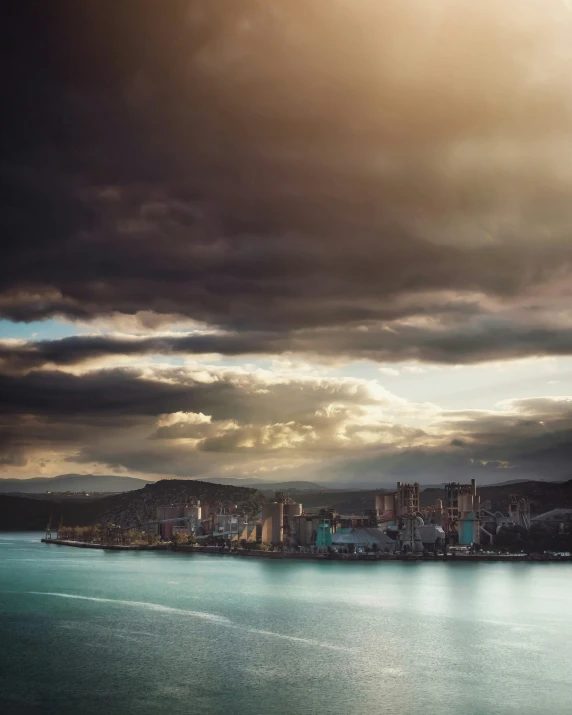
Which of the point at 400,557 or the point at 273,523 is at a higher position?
the point at 273,523

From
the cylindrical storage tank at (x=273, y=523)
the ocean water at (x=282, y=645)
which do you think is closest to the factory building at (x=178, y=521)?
the cylindrical storage tank at (x=273, y=523)

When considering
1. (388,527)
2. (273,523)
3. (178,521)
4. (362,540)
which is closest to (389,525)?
(388,527)

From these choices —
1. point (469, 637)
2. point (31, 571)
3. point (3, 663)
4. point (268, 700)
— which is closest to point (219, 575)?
point (31, 571)

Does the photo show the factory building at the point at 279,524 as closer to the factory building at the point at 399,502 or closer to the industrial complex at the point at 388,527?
the industrial complex at the point at 388,527

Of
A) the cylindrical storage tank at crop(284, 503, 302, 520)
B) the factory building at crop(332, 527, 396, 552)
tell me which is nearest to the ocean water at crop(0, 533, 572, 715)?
the factory building at crop(332, 527, 396, 552)

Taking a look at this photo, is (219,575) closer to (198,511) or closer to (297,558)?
(297,558)

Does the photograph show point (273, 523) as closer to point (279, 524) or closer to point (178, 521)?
point (279, 524)
